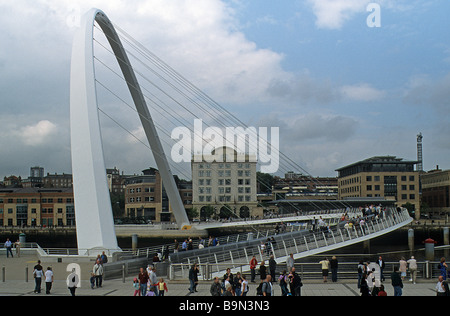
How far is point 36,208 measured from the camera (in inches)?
3696

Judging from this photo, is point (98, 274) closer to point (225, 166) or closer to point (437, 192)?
point (225, 166)

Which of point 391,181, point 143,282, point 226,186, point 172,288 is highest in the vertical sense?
point 391,181

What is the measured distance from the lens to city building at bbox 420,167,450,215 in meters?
104

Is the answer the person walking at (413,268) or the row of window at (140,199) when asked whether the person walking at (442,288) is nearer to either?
the person walking at (413,268)

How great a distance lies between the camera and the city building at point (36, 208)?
9319cm

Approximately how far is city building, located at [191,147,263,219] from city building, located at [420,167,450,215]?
37.0 m

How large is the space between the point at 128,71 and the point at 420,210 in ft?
258

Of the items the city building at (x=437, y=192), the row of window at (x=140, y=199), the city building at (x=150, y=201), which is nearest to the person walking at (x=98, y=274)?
the city building at (x=150, y=201)

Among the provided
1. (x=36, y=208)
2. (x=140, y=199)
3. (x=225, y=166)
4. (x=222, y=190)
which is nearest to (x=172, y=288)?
(x=222, y=190)

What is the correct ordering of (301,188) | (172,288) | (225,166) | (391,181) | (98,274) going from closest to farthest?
(172,288)
(98,274)
(391,181)
(225,166)
(301,188)

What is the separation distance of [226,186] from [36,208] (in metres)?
37.6

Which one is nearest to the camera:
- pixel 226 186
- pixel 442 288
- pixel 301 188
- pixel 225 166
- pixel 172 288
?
pixel 442 288

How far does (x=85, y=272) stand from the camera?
21.5 metres
